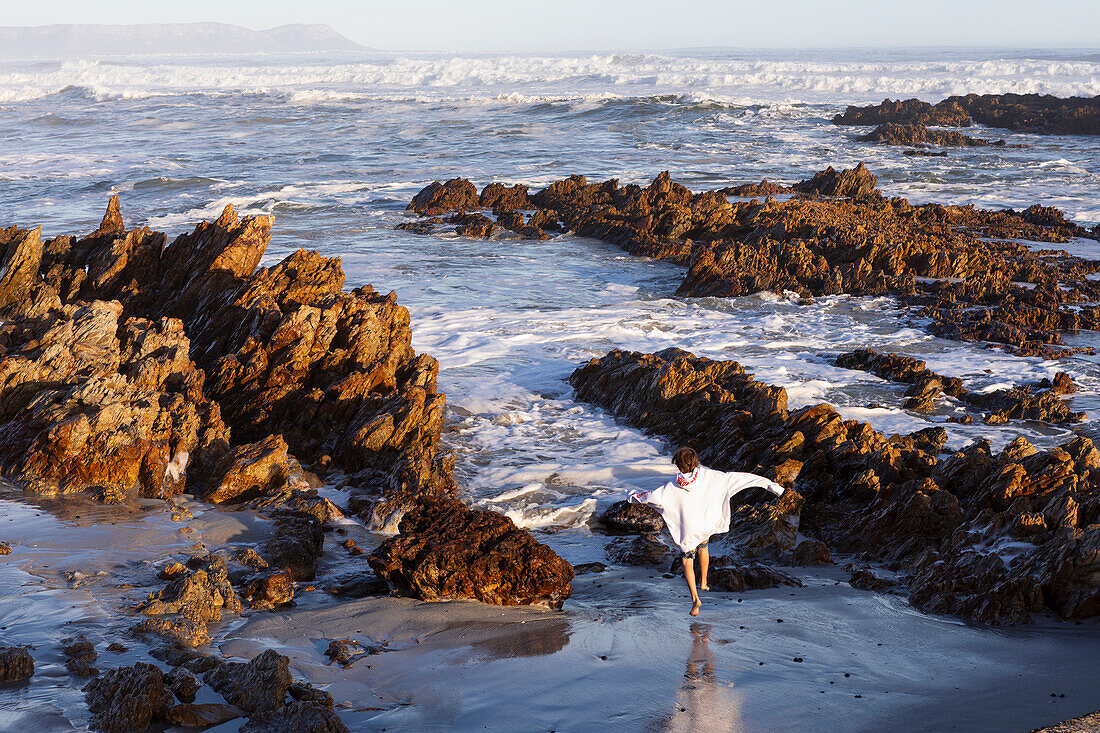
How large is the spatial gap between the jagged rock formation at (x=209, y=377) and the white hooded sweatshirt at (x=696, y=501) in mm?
2521

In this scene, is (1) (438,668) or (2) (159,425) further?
(2) (159,425)

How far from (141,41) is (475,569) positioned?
177587mm

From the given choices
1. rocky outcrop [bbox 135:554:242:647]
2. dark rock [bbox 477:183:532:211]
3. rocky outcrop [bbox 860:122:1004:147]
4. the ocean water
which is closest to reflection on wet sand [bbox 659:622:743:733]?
the ocean water

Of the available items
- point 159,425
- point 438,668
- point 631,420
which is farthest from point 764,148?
point 438,668

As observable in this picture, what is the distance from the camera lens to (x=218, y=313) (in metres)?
9.96

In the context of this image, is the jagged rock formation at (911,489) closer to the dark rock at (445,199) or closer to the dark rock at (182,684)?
the dark rock at (182,684)

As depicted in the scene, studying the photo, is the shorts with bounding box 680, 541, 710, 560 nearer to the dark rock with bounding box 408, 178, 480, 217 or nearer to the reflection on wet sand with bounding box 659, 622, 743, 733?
the reflection on wet sand with bounding box 659, 622, 743, 733

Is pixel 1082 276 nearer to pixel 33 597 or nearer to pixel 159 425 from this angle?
pixel 159 425

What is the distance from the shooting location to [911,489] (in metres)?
6.80

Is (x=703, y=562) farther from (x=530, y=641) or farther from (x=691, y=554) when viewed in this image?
(x=530, y=641)

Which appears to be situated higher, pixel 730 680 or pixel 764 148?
pixel 764 148

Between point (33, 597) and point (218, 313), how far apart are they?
5235 mm

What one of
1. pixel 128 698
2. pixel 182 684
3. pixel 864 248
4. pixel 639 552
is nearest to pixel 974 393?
pixel 639 552

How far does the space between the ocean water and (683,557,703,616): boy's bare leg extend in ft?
4.22
